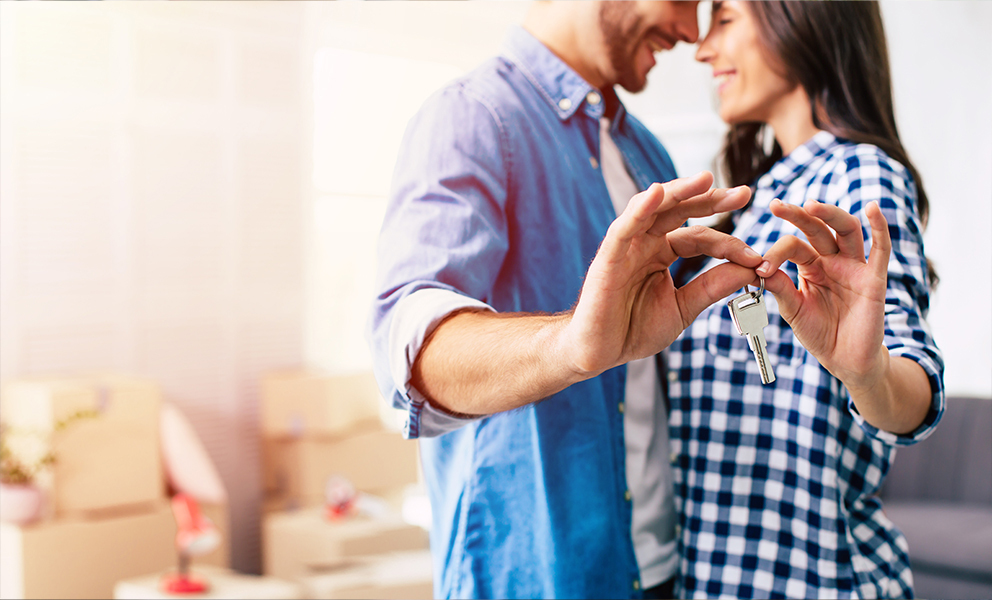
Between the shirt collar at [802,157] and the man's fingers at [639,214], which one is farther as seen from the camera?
the shirt collar at [802,157]

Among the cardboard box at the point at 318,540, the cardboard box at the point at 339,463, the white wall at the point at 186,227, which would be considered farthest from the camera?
the cardboard box at the point at 339,463

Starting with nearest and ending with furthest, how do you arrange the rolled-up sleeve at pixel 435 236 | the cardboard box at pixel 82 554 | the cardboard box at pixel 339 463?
the rolled-up sleeve at pixel 435 236 < the cardboard box at pixel 82 554 < the cardboard box at pixel 339 463

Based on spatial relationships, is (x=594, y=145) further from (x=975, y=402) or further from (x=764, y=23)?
(x=975, y=402)

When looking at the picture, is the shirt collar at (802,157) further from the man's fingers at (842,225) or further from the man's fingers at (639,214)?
the man's fingers at (639,214)

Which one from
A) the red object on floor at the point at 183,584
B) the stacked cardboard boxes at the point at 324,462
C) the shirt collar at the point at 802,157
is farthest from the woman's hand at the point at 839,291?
the stacked cardboard boxes at the point at 324,462

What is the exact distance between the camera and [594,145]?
2.08ft

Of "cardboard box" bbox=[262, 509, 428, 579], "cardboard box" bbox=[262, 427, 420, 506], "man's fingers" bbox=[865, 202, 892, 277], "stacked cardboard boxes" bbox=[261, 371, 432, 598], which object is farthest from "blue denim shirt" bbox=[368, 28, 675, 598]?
"cardboard box" bbox=[262, 427, 420, 506]

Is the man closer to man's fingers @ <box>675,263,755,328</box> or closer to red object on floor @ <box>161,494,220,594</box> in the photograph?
man's fingers @ <box>675,263,755,328</box>

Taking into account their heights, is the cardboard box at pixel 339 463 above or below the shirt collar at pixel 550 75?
below

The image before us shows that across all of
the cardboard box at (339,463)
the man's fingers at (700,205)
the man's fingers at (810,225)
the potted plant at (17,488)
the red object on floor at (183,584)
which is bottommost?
the red object on floor at (183,584)

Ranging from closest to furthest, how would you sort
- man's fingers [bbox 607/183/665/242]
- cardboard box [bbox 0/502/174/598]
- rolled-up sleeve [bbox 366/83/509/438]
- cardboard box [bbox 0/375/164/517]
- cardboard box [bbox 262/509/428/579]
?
man's fingers [bbox 607/183/665/242] → rolled-up sleeve [bbox 366/83/509/438] → cardboard box [bbox 0/502/174/598] → cardboard box [bbox 0/375/164/517] → cardboard box [bbox 262/509/428/579]

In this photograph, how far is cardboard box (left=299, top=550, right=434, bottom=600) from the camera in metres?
0.73

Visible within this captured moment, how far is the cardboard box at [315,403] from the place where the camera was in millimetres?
1574

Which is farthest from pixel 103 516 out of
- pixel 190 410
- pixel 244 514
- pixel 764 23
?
pixel 764 23
